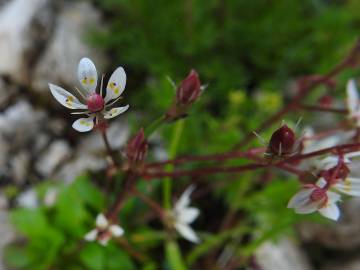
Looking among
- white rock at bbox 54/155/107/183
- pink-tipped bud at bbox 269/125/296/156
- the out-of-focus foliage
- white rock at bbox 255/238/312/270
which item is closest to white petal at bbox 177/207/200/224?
the out-of-focus foliage

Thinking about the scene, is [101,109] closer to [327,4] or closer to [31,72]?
[31,72]

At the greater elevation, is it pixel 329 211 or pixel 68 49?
pixel 68 49

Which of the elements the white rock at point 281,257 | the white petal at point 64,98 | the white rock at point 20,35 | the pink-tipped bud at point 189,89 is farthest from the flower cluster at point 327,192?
the white rock at point 20,35

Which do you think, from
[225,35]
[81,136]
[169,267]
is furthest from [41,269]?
[225,35]

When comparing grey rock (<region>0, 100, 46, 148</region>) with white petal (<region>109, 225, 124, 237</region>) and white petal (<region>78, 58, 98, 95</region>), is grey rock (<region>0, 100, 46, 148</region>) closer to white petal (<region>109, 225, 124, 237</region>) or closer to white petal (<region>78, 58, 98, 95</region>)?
white petal (<region>109, 225, 124, 237</region>)

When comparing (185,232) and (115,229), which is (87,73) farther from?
(185,232)

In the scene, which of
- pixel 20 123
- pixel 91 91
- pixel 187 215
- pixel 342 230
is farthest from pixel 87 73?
pixel 342 230

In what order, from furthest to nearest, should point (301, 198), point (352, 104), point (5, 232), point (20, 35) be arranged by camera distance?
1. point (20, 35)
2. point (5, 232)
3. point (352, 104)
4. point (301, 198)
